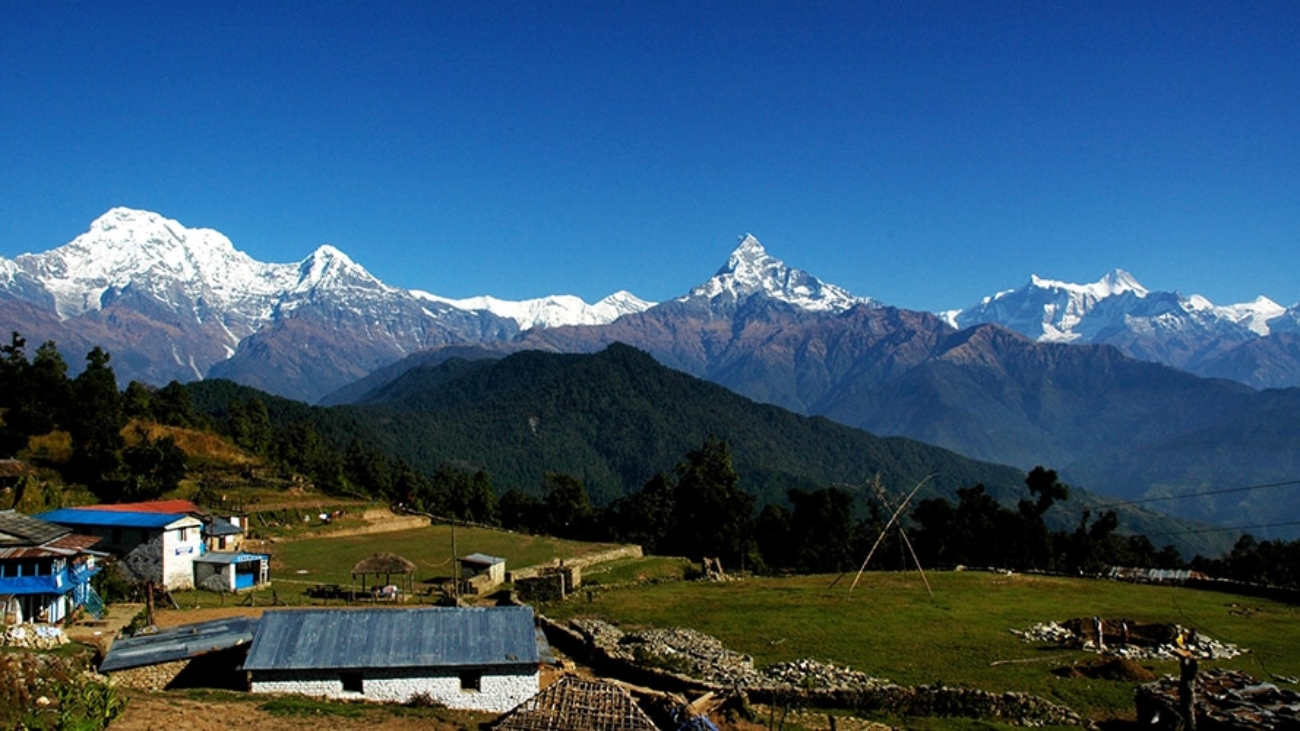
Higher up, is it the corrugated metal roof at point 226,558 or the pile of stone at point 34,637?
the corrugated metal roof at point 226,558

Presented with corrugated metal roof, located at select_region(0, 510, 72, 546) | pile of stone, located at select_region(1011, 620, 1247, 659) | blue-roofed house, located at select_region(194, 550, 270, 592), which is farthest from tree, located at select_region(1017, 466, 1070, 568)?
corrugated metal roof, located at select_region(0, 510, 72, 546)

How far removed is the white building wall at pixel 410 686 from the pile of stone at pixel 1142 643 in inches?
836

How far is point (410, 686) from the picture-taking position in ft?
88.4

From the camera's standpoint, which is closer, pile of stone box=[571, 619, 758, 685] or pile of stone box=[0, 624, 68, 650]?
pile of stone box=[0, 624, 68, 650]

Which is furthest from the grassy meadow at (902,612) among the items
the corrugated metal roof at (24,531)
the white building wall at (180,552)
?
the corrugated metal roof at (24,531)

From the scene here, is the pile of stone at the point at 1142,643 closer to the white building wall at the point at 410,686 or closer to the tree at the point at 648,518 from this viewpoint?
the white building wall at the point at 410,686

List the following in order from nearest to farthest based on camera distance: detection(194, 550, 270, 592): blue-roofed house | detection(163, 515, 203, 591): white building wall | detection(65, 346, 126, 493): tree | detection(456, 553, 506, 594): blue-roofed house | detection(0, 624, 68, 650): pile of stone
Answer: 1. detection(0, 624, 68, 650): pile of stone
2. detection(163, 515, 203, 591): white building wall
3. detection(194, 550, 270, 592): blue-roofed house
4. detection(456, 553, 506, 594): blue-roofed house
5. detection(65, 346, 126, 493): tree

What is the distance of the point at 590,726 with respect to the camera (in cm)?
2161

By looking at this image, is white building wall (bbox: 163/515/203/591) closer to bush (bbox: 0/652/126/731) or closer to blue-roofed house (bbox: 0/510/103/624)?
blue-roofed house (bbox: 0/510/103/624)

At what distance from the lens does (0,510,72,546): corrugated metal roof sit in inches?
1422

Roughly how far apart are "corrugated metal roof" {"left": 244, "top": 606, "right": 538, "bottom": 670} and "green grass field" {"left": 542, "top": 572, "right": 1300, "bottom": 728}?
33.7 ft

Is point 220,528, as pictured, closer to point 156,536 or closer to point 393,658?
point 156,536

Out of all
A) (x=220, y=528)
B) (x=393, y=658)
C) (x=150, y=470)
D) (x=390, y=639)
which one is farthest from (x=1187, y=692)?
(x=150, y=470)

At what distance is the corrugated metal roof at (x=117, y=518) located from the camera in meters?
49.6
